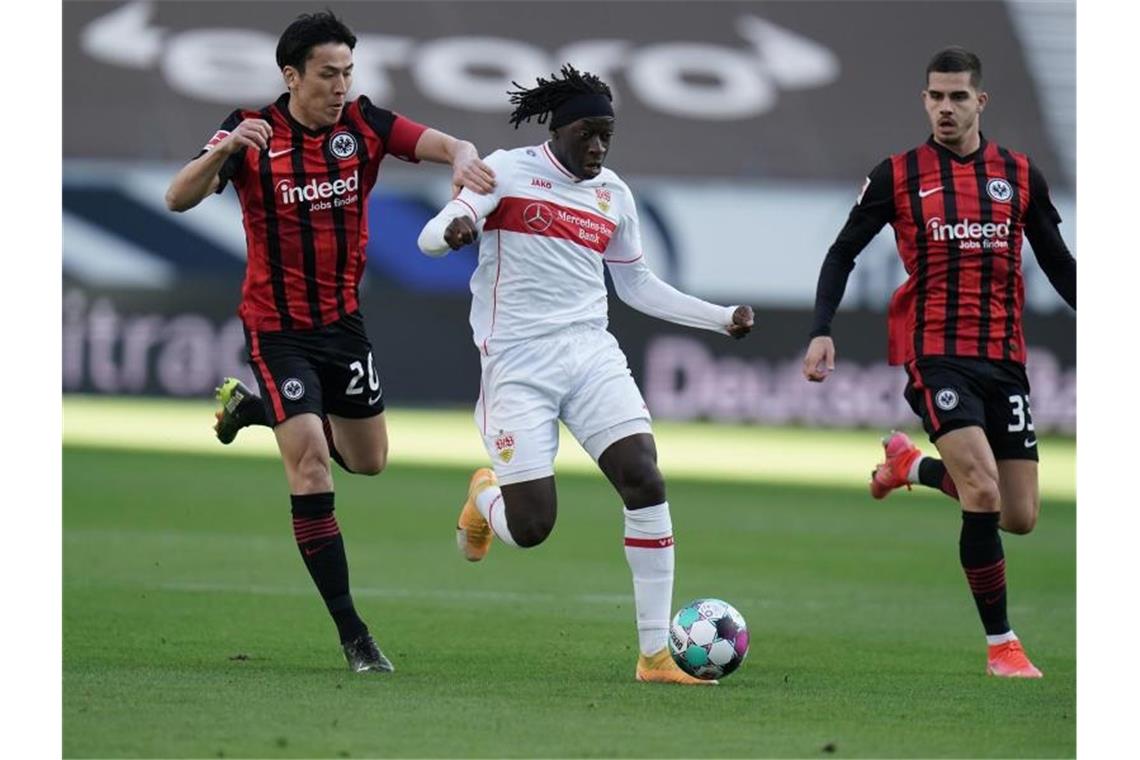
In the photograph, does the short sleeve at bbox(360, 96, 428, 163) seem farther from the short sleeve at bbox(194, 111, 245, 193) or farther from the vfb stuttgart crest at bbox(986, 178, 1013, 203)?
the vfb stuttgart crest at bbox(986, 178, 1013, 203)

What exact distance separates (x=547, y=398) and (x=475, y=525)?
1.02m

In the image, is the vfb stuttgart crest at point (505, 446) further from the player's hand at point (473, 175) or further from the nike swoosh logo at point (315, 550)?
the player's hand at point (473, 175)

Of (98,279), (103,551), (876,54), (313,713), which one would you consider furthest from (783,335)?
(313,713)

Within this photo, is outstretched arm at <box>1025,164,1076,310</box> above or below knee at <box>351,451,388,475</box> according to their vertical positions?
above

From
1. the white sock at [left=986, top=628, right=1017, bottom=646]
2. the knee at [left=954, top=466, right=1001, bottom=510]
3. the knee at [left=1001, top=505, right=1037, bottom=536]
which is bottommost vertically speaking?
the white sock at [left=986, top=628, right=1017, bottom=646]

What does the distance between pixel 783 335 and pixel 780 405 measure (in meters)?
0.88

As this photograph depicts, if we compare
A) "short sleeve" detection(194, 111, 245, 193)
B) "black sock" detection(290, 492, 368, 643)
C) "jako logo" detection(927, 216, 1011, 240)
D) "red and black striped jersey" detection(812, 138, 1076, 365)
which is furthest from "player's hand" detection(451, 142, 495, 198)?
"jako logo" detection(927, 216, 1011, 240)

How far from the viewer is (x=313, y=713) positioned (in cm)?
612

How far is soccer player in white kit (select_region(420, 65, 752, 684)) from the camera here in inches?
288

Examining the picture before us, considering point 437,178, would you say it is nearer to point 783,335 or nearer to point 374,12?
point 374,12

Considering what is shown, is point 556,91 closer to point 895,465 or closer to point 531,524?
point 531,524

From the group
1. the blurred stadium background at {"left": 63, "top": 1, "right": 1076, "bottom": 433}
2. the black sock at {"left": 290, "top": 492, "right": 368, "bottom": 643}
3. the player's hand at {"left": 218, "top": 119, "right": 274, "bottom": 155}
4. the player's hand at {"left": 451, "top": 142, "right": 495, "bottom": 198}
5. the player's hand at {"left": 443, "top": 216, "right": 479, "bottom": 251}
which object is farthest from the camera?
the blurred stadium background at {"left": 63, "top": 1, "right": 1076, "bottom": 433}

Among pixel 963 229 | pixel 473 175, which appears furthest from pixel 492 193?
pixel 963 229

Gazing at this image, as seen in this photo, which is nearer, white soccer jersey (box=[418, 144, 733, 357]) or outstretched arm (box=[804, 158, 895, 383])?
white soccer jersey (box=[418, 144, 733, 357])
